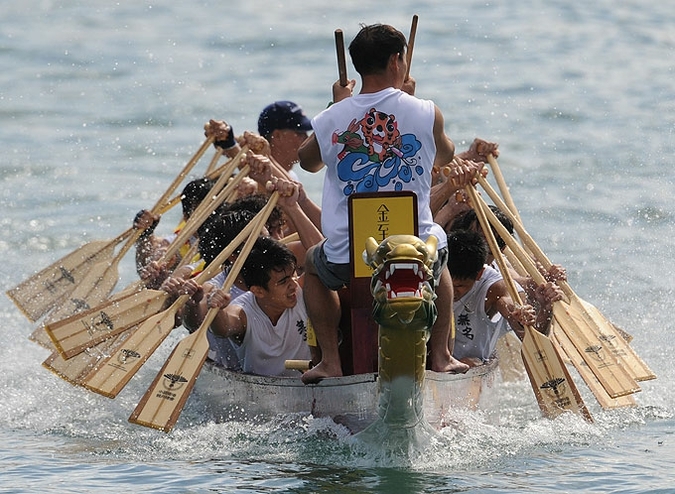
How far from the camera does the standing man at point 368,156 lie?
568 centimetres

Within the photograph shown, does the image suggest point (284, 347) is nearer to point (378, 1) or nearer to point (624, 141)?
point (624, 141)

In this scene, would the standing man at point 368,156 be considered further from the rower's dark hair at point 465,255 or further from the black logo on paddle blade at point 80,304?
the black logo on paddle blade at point 80,304

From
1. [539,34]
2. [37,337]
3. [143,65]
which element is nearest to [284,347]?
[37,337]

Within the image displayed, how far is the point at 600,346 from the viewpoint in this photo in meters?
6.58

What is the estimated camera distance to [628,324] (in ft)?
29.6

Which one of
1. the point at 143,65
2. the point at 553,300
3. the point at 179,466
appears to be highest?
the point at 143,65

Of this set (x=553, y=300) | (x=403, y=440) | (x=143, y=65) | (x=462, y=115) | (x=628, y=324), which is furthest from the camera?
(x=143, y=65)

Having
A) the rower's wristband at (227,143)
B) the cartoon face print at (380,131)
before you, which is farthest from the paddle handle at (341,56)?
the rower's wristband at (227,143)

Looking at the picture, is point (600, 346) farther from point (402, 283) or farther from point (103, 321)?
point (103, 321)

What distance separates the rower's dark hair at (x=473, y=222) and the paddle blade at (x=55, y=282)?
2.09 meters

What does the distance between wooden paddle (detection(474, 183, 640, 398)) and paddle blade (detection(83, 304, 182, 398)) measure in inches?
66.0

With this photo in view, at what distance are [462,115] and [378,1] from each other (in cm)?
420

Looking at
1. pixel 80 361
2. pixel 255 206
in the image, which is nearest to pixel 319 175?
pixel 255 206

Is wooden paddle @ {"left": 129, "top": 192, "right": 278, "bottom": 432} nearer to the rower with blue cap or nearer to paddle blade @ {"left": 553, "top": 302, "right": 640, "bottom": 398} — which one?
paddle blade @ {"left": 553, "top": 302, "right": 640, "bottom": 398}
